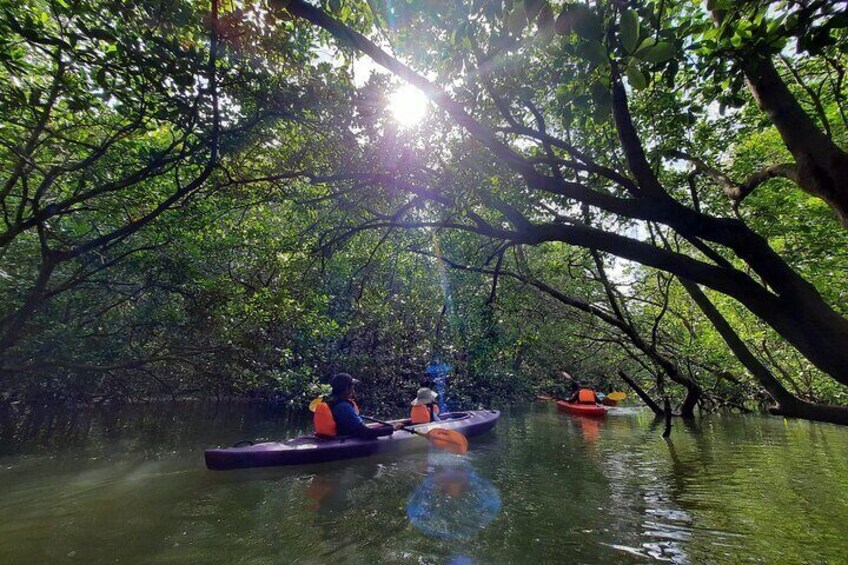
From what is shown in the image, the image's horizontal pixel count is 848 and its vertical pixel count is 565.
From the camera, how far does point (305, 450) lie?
720 cm

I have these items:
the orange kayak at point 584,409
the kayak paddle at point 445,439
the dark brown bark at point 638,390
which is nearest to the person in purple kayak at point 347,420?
the kayak paddle at point 445,439

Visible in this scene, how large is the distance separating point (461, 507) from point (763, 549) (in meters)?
2.97

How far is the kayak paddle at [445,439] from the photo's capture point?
8.39m

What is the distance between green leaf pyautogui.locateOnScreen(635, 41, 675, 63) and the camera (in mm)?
1433

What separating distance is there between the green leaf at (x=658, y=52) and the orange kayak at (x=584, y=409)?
50.1 feet

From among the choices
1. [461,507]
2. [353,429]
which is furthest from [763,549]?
[353,429]

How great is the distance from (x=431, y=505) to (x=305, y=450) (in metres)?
2.59

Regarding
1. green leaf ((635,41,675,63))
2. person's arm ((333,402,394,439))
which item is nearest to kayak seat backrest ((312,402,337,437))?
person's arm ((333,402,394,439))

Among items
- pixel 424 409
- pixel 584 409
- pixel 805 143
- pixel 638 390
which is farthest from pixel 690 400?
pixel 805 143

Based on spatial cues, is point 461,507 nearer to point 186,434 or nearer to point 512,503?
point 512,503

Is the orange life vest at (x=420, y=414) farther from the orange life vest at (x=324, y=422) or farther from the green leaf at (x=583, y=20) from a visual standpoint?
the green leaf at (x=583, y=20)

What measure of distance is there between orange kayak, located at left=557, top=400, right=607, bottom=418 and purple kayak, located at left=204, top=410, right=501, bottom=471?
314 inches

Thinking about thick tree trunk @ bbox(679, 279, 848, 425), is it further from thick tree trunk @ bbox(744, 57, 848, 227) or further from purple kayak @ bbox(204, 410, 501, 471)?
purple kayak @ bbox(204, 410, 501, 471)

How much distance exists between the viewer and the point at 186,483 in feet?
20.2
